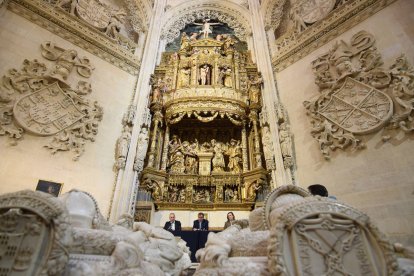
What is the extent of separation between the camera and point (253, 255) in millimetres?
1891

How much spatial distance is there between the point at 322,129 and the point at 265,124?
1.87 m

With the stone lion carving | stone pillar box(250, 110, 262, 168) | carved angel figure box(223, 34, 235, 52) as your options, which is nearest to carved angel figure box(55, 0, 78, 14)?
carved angel figure box(223, 34, 235, 52)

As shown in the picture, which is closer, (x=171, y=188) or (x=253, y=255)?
(x=253, y=255)

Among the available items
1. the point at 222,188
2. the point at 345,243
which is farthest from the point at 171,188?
the point at 345,243

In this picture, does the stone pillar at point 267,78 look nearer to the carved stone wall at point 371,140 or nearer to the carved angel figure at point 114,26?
the carved stone wall at point 371,140

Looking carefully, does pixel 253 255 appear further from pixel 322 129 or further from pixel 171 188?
pixel 171 188

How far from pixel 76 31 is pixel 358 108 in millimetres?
8790

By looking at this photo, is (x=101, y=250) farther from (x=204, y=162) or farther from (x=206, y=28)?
(x=206, y=28)

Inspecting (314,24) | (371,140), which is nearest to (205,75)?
(314,24)

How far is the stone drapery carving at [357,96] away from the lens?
5336 millimetres

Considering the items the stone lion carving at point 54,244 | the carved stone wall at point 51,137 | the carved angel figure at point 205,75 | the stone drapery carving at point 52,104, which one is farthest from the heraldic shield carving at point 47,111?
the stone lion carving at point 54,244

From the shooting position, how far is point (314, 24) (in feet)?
26.7

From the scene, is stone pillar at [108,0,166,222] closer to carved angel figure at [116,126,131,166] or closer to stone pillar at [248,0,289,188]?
carved angel figure at [116,126,131,166]

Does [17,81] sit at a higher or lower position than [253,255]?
higher
